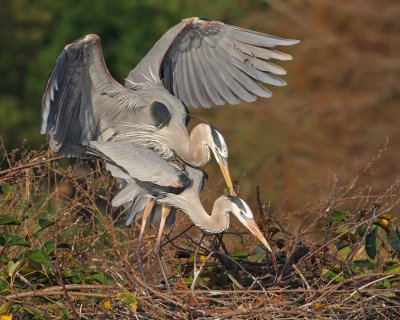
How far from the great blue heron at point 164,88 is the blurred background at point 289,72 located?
6.30 m

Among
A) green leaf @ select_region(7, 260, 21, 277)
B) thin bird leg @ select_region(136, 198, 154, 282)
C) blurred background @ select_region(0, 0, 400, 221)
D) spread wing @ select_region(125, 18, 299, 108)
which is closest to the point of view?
green leaf @ select_region(7, 260, 21, 277)

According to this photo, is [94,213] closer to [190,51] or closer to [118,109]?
[118,109]

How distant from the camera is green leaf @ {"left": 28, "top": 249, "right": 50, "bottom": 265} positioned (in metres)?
5.28

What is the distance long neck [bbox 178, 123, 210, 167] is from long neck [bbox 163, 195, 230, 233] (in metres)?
0.26

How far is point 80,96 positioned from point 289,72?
9246mm

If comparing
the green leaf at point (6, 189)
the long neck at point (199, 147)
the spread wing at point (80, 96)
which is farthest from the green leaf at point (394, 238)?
Result: the green leaf at point (6, 189)

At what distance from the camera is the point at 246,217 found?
5.59 m

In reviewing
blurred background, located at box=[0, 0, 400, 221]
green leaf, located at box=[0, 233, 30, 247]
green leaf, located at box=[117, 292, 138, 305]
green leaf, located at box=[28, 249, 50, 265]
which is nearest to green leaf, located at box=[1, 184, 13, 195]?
green leaf, located at box=[0, 233, 30, 247]

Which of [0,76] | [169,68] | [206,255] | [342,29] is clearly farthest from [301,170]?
[206,255]

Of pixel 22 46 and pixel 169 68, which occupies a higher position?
pixel 169 68

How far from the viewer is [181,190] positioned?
20.3 feet

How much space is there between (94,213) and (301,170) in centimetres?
810

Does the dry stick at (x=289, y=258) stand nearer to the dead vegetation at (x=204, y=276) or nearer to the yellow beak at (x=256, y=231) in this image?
the dead vegetation at (x=204, y=276)

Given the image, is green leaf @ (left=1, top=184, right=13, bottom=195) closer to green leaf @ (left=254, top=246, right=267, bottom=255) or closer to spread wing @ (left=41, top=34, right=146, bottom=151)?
spread wing @ (left=41, top=34, right=146, bottom=151)
